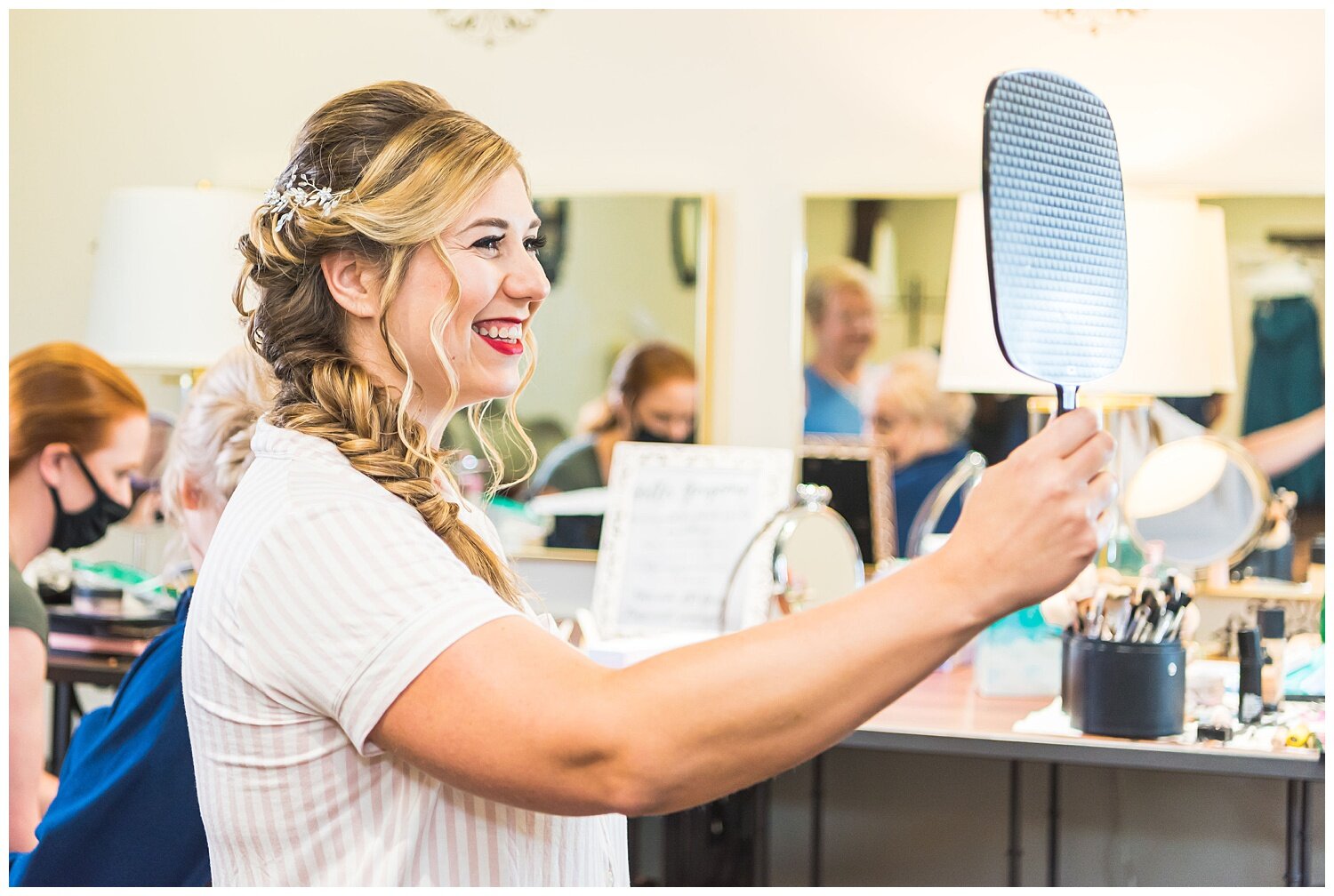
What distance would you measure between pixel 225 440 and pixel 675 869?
1139 mm

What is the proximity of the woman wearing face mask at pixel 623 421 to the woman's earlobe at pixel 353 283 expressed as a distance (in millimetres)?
1687

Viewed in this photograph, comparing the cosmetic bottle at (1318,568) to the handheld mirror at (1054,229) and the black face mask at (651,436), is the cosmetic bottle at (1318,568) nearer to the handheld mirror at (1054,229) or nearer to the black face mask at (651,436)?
the black face mask at (651,436)

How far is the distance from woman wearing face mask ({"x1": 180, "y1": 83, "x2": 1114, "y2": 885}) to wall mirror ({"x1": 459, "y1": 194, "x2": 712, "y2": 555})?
1.59 metres

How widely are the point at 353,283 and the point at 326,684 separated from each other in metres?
0.32

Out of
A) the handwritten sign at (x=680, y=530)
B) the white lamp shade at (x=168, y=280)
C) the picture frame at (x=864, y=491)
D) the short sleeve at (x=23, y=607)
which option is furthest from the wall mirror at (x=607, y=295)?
the short sleeve at (x=23, y=607)

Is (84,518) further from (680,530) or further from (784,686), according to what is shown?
(784,686)

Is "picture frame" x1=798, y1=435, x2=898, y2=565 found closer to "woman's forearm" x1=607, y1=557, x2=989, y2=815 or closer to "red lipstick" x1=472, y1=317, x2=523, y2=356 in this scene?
"red lipstick" x1=472, y1=317, x2=523, y2=356

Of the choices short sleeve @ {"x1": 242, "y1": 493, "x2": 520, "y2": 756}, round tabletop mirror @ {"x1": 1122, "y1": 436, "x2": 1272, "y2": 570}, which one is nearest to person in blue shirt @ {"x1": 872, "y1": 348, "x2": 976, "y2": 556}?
round tabletop mirror @ {"x1": 1122, "y1": 436, "x2": 1272, "y2": 570}

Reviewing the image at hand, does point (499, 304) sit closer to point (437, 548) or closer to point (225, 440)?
point (437, 548)

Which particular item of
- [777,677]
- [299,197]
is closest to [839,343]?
[299,197]

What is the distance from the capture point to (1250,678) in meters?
1.90

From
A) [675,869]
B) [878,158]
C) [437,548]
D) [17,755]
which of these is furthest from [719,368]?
[437,548]

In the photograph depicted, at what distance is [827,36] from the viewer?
259 centimetres

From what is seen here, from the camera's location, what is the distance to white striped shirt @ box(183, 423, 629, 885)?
30.2 inches
